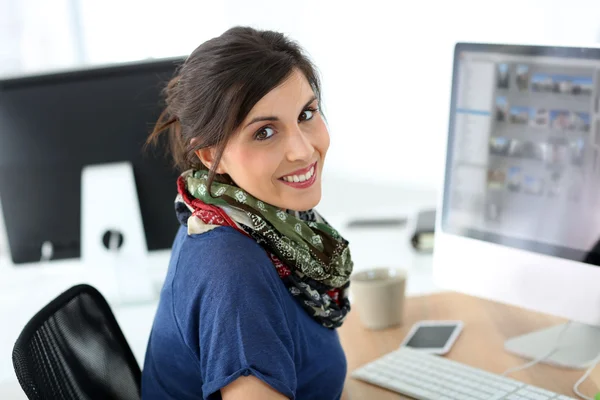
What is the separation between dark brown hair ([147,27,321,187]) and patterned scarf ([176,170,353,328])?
46 mm

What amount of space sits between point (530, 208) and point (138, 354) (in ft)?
2.65

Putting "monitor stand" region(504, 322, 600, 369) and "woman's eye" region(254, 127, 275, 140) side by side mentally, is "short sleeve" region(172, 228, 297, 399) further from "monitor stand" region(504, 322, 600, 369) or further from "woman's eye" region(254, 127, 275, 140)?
"monitor stand" region(504, 322, 600, 369)

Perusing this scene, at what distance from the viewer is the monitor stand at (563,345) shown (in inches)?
51.6

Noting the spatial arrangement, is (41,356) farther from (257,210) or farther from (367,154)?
(367,154)

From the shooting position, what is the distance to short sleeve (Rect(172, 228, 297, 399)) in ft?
3.21

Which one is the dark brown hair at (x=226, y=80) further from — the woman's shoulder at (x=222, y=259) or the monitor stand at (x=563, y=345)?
the monitor stand at (x=563, y=345)

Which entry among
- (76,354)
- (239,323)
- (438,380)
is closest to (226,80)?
(239,323)

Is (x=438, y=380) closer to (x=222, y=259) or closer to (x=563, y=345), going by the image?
(x=563, y=345)

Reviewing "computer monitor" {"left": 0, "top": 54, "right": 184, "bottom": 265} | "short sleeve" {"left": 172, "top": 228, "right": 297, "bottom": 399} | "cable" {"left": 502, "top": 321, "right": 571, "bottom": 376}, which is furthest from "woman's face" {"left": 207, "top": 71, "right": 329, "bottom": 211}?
"computer monitor" {"left": 0, "top": 54, "right": 184, "bottom": 265}

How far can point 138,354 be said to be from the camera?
1574mm

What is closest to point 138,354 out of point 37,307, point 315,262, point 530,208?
point 37,307

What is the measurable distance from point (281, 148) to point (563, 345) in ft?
2.09

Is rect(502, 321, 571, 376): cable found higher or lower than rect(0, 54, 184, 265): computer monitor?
lower

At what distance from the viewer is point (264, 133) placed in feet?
3.63
